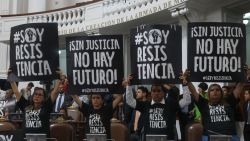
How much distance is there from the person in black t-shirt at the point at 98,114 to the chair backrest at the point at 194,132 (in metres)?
0.90

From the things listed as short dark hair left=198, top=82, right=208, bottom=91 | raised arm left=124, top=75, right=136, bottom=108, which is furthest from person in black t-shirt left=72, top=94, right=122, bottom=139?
short dark hair left=198, top=82, right=208, bottom=91

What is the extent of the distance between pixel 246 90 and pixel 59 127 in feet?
8.28

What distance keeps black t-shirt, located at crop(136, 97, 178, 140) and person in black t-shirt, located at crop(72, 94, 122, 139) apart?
45 centimetres

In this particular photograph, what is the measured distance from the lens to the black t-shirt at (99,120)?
5.55 meters

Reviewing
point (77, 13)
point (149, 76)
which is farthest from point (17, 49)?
point (77, 13)

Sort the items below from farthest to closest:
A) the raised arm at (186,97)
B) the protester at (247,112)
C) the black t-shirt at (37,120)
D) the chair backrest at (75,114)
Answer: the chair backrest at (75,114) < the protester at (247,112) < the black t-shirt at (37,120) < the raised arm at (186,97)

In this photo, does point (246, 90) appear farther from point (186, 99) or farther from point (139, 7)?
point (139, 7)

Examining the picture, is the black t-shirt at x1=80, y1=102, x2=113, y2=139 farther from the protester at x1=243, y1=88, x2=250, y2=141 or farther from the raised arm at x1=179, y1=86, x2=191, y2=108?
the protester at x1=243, y1=88, x2=250, y2=141

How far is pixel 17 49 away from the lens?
19.6 feet

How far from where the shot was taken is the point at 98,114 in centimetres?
558

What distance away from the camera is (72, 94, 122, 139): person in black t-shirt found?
5.55 m

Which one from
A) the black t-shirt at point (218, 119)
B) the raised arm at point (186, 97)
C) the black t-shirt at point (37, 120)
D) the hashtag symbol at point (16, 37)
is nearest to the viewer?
the black t-shirt at point (218, 119)

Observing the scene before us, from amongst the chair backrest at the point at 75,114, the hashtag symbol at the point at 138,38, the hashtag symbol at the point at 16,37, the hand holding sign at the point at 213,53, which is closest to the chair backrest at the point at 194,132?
the hand holding sign at the point at 213,53

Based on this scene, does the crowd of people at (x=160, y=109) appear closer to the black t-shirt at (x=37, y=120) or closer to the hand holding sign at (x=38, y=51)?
the black t-shirt at (x=37, y=120)
